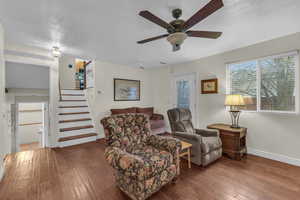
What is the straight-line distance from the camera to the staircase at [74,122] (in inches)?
146

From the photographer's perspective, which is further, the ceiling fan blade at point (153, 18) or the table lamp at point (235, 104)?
the table lamp at point (235, 104)

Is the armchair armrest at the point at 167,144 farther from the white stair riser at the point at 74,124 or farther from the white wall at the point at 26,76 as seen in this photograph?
the white wall at the point at 26,76

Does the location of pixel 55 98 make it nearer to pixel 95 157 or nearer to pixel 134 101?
pixel 95 157

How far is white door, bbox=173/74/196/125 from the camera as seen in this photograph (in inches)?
165

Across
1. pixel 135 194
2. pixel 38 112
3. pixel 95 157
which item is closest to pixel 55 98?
pixel 95 157

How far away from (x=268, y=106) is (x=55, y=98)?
16.6 ft

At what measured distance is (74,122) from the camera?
4.06 metres

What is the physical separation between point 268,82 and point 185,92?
2088 millimetres

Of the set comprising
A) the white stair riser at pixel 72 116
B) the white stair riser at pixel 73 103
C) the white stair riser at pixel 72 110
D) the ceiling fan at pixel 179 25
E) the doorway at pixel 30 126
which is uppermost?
the ceiling fan at pixel 179 25

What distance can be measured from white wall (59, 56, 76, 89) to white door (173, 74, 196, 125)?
15.7 ft

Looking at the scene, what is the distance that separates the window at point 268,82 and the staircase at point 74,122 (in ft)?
13.9

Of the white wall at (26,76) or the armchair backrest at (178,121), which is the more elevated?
the white wall at (26,76)

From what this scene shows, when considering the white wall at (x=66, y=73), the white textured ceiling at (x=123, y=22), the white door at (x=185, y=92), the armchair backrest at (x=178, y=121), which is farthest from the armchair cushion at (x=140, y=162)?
the white wall at (x=66, y=73)

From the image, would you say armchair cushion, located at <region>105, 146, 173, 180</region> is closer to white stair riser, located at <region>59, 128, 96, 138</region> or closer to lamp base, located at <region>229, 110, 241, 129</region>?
lamp base, located at <region>229, 110, 241, 129</region>
